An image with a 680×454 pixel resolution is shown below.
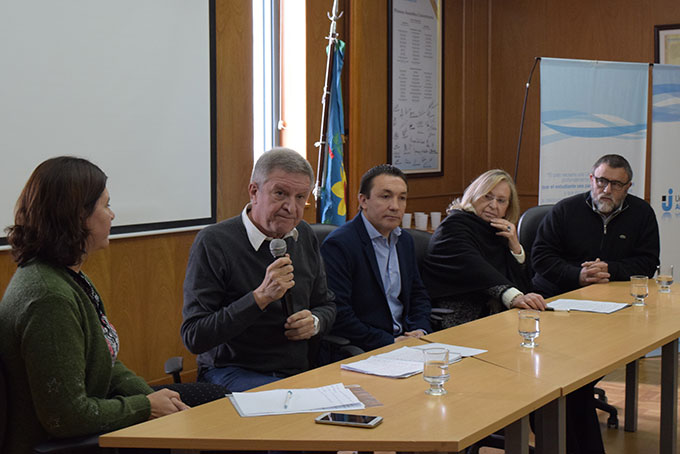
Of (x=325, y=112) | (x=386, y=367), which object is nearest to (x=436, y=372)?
(x=386, y=367)

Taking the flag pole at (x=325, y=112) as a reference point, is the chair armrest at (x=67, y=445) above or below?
below

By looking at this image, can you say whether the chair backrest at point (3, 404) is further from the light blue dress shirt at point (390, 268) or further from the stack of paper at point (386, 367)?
the light blue dress shirt at point (390, 268)

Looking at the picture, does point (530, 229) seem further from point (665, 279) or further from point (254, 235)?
point (254, 235)

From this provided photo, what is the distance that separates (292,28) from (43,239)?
355cm

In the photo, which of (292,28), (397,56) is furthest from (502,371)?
(397,56)

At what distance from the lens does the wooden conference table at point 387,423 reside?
1706mm

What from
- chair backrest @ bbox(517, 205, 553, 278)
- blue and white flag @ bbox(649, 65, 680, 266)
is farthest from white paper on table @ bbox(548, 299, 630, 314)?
blue and white flag @ bbox(649, 65, 680, 266)

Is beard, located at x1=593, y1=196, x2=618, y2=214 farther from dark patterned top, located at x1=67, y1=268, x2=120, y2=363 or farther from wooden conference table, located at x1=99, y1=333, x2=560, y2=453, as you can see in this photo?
dark patterned top, located at x1=67, y1=268, x2=120, y2=363

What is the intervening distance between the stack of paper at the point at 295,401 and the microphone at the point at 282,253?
1.75ft

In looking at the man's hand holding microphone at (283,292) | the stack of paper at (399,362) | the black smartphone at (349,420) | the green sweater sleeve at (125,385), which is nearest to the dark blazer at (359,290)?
the man's hand holding microphone at (283,292)

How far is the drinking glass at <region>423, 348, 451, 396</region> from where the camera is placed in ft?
6.75

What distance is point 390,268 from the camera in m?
3.39

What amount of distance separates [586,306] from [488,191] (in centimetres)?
74

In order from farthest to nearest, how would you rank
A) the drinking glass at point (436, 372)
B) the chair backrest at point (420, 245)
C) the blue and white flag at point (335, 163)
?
the blue and white flag at point (335, 163) → the chair backrest at point (420, 245) → the drinking glass at point (436, 372)
